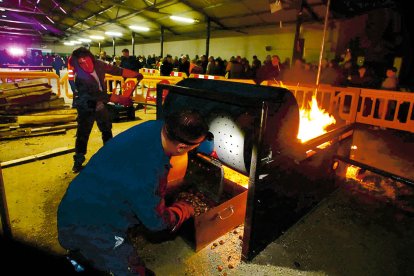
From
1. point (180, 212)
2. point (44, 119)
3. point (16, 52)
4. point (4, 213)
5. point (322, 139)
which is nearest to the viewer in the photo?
point (180, 212)

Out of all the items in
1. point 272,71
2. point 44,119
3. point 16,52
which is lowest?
point 44,119

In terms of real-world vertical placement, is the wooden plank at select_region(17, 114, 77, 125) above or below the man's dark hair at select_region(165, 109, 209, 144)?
below

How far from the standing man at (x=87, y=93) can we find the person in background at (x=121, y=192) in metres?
2.85

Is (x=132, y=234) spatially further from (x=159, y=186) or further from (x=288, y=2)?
(x=288, y=2)

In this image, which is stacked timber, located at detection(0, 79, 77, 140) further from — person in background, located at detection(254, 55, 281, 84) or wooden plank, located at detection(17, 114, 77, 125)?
person in background, located at detection(254, 55, 281, 84)

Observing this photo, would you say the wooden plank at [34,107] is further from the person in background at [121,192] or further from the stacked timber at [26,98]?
the person in background at [121,192]

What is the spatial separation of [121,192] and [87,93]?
3.14 metres

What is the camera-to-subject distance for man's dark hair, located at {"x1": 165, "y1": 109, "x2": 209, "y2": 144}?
156 centimetres

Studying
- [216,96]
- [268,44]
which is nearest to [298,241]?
[216,96]

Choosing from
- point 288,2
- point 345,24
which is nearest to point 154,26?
point 288,2

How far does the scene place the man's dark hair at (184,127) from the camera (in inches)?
61.6

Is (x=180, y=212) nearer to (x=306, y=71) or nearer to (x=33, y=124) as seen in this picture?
(x=33, y=124)

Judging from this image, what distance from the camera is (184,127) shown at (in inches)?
61.4

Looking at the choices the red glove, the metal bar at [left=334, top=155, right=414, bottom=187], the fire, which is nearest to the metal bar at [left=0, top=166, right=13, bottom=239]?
the red glove
